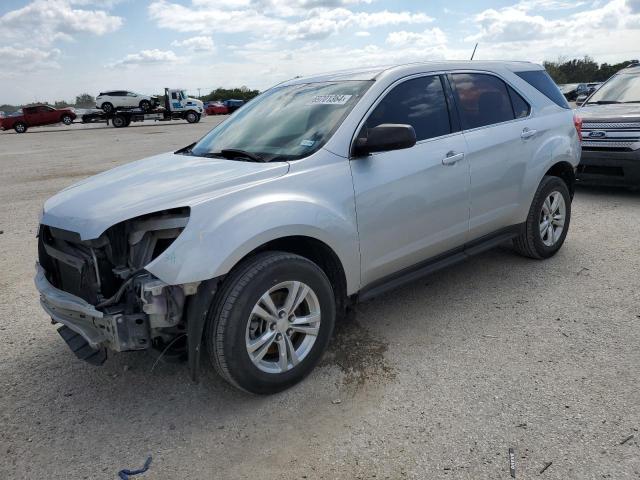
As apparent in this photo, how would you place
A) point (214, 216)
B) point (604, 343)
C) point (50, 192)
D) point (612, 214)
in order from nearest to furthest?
point (214, 216), point (604, 343), point (612, 214), point (50, 192)

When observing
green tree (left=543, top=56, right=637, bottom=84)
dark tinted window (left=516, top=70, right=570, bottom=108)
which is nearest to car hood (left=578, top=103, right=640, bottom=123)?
dark tinted window (left=516, top=70, right=570, bottom=108)

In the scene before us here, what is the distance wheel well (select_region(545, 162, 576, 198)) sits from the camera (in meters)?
5.03

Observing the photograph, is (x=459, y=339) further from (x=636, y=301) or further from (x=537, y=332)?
(x=636, y=301)

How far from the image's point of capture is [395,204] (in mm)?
3439

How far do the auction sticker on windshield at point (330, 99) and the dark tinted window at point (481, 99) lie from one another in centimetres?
104

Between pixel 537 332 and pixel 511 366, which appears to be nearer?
pixel 511 366

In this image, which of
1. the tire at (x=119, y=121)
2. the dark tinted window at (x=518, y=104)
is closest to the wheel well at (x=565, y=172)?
the dark tinted window at (x=518, y=104)

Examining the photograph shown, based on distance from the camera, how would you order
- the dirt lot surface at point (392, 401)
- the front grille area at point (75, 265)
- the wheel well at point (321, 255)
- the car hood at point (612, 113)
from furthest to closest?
the car hood at point (612, 113)
the wheel well at point (321, 255)
the front grille area at point (75, 265)
the dirt lot surface at point (392, 401)

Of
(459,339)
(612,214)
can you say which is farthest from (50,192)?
(612,214)

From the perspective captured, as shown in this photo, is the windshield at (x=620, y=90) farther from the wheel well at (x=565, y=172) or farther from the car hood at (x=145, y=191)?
the car hood at (x=145, y=191)

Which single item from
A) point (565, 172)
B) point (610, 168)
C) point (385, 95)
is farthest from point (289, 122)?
point (610, 168)

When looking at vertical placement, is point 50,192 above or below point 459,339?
above

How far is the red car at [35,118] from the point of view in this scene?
3178cm

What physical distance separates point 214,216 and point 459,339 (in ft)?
6.31
